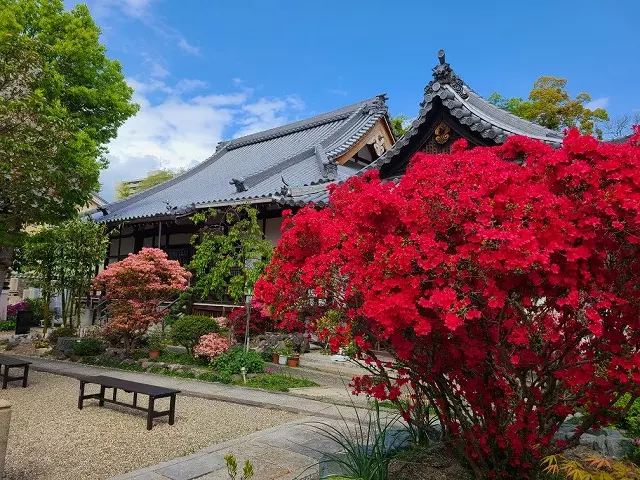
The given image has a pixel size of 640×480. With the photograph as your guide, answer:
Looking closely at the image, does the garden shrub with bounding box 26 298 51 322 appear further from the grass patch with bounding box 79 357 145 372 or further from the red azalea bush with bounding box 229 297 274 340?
the red azalea bush with bounding box 229 297 274 340

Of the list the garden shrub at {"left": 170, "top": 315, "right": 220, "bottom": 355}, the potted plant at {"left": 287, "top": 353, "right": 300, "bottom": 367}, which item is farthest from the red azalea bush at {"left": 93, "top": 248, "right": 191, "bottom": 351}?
the potted plant at {"left": 287, "top": 353, "right": 300, "bottom": 367}

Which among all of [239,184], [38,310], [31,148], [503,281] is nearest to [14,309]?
[38,310]

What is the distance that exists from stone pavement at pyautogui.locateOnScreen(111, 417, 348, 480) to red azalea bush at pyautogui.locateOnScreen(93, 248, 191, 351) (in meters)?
6.62

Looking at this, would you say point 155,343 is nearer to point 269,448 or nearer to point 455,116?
point 269,448

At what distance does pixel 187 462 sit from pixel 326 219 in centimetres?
277

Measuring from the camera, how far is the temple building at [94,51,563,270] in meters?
10.1

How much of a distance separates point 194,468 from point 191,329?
656 centimetres

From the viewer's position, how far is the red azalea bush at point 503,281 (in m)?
2.65

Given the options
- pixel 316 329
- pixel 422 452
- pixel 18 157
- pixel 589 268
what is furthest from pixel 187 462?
pixel 18 157

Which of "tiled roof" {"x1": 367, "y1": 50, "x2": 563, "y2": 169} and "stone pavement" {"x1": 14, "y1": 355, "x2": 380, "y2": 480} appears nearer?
"stone pavement" {"x1": 14, "y1": 355, "x2": 380, "y2": 480}

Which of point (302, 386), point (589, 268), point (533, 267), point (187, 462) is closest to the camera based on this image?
point (533, 267)

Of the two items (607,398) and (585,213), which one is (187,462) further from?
(585,213)

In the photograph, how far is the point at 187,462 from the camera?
4586 millimetres

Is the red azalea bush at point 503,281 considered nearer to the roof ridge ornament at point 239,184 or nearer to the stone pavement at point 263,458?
the stone pavement at point 263,458
